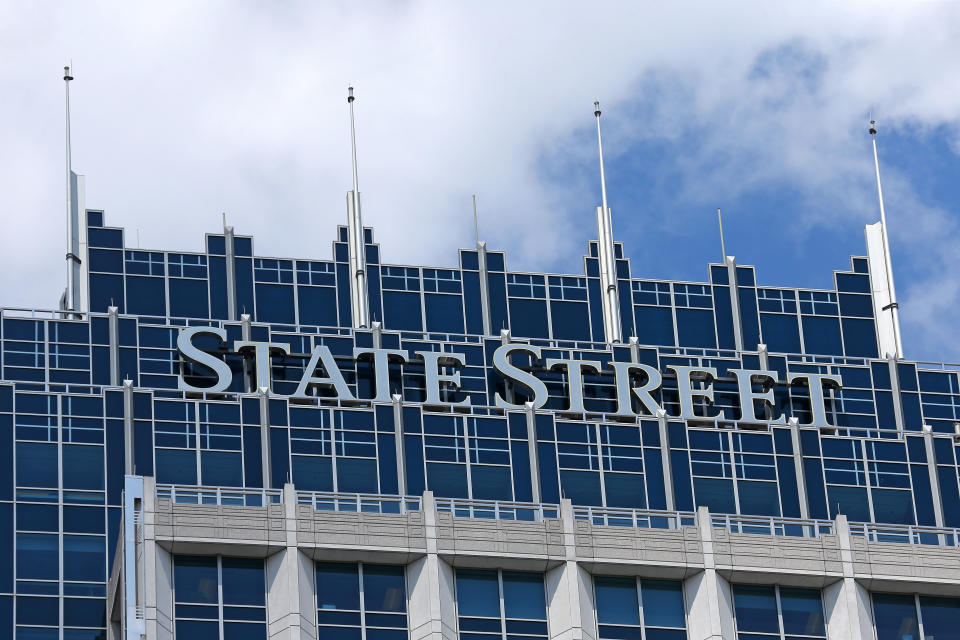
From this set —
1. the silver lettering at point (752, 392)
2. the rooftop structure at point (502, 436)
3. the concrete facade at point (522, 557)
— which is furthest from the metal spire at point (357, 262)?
the concrete facade at point (522, 557)

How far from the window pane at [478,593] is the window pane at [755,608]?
8.85 m

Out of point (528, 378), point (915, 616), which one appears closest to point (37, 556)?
point (528, 378)

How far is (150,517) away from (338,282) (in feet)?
147

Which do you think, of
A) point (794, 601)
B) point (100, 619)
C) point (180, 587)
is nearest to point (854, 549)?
point (794, 601)

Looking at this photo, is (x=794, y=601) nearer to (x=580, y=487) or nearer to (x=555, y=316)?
(x=580, y=487)

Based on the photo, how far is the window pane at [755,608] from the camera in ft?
327

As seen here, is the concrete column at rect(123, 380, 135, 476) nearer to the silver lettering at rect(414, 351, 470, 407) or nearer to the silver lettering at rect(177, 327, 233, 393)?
the silver lettering at rect(177, 327, 233, 393)

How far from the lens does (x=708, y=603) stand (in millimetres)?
99188

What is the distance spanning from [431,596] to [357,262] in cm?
4430

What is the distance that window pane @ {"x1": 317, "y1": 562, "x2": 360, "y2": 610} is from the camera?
317ft

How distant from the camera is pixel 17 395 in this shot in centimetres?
12569

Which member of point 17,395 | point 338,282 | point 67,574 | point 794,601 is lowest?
point 794,601

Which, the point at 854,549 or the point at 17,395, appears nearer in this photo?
the point at 854,549

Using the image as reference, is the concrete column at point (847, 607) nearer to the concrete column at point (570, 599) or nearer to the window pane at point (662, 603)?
the window pane at point (662, 603)
